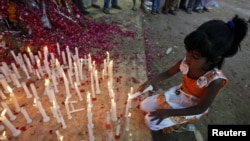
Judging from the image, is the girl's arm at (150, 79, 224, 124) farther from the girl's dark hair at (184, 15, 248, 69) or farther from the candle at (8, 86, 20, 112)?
the candle at (8, 86, 20, 112)

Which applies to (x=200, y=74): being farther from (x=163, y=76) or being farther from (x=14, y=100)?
(x=14, y=100)

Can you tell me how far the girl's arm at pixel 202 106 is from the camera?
1845mm

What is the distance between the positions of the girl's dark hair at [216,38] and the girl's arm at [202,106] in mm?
263

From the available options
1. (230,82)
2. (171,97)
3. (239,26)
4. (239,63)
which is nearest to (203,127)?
(171,97)

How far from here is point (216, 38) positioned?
1.62 m

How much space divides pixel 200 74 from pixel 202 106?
290 mm

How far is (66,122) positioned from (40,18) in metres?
1.85

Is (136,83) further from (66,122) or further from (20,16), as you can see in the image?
(20,16)

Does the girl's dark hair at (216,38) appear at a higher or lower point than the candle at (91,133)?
higher

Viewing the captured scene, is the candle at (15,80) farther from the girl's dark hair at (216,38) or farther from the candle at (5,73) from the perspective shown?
the girl's dark hair at (216,38)

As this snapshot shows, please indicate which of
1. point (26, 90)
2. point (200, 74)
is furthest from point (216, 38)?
point (26, 90)

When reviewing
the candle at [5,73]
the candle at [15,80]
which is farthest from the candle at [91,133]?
the candle at [5,73]

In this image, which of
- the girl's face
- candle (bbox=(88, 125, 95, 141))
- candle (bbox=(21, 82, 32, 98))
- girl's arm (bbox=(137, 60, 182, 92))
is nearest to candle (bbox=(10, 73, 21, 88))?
candle (bbox=(21, 82, 32, 98))

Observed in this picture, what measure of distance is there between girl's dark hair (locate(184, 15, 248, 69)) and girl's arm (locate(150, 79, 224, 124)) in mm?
263
